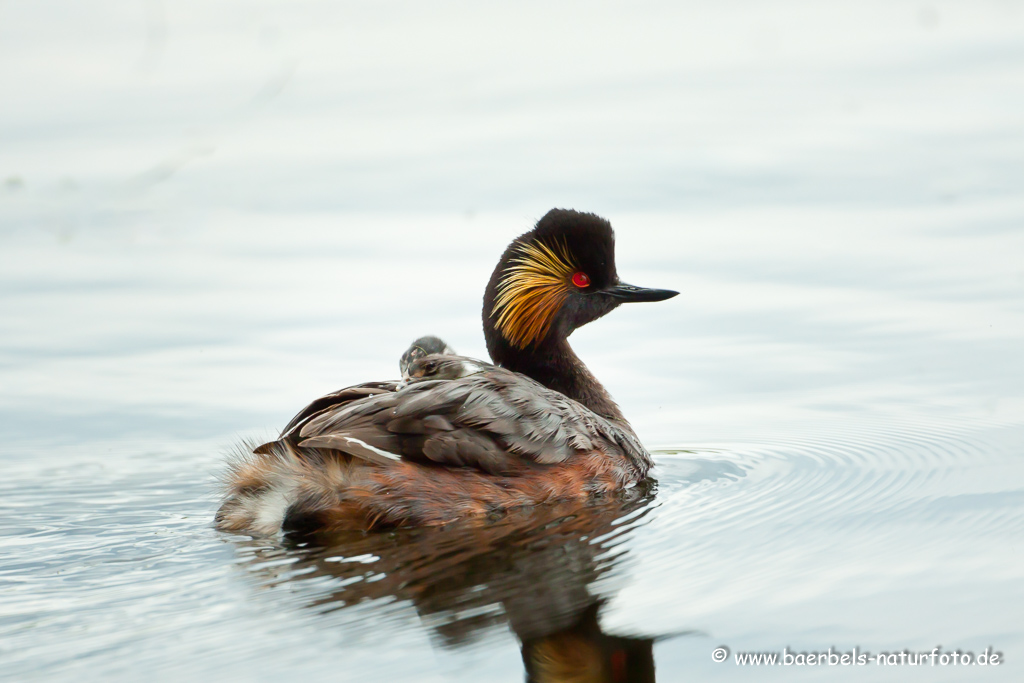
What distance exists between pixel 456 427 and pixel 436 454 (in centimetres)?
19

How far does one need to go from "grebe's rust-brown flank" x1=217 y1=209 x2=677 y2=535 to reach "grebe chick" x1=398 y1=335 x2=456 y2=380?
0.96 feet

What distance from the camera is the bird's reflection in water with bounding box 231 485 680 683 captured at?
4.73m

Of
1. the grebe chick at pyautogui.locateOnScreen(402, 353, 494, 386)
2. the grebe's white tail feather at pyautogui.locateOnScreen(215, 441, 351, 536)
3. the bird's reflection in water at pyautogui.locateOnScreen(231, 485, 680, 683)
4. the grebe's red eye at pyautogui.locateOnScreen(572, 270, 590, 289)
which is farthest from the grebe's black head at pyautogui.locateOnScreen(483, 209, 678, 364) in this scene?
the grebe's white tail feather at pyautogui.locateOnScreen(215, 441, 351, 536)

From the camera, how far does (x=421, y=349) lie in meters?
8.16

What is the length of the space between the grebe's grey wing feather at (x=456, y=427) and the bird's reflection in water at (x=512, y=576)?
1.01 ft

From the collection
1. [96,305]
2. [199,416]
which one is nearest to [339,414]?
[199,416]

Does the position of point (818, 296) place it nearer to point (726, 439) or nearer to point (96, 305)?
point (726, 439)

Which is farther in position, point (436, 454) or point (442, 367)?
point (442, 367)

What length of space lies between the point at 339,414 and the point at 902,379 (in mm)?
4171

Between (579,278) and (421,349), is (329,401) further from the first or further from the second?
(579,278)

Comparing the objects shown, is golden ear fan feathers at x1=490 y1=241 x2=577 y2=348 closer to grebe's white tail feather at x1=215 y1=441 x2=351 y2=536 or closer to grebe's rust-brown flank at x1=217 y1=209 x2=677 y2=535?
grebe's rust-brown flank at x1=217 y1=209 x2=677 y2=535

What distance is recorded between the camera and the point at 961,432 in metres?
7.88

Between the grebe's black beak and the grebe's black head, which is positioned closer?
the grebe's black head

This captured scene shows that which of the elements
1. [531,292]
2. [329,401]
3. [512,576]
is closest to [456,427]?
[329,401]
